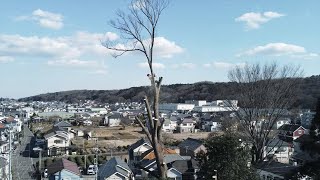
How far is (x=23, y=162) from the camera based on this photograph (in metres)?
25.9

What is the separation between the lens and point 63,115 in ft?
221

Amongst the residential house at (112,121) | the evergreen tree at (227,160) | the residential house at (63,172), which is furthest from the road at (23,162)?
the residential house at (112,121)

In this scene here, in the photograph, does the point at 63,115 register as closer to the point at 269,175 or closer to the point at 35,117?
the point at 35,117

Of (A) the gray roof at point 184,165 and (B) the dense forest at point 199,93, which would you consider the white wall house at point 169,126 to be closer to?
(B) the dense forest at point 199,93

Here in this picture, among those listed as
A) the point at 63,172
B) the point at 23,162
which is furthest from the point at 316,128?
the point at 23,162

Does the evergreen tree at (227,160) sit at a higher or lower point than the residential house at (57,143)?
higher

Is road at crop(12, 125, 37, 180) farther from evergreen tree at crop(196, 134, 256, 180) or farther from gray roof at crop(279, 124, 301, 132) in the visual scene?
gray roof at crop(279, 124, 301, 132)

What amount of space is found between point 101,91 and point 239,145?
150600mm

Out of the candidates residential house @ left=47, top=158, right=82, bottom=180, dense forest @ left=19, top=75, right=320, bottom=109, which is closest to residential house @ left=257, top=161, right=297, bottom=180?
dense forest @ left=19, top=75, right=320, bottom=109

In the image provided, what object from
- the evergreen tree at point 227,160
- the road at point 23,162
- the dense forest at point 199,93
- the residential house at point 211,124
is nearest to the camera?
the evergreen tree at point 227,160

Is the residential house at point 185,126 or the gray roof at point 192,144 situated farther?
the residential house at point 185,126

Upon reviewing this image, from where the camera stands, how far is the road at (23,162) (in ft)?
68.8

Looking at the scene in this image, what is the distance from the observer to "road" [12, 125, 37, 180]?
68.8 ft

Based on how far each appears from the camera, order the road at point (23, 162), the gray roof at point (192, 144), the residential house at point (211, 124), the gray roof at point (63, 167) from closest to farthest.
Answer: the gray roof at point (63, 167), the road at point (23, 162), the gray roof at point (192, 144), the residential house at point (211, 124)
